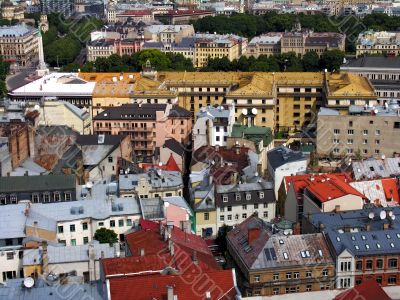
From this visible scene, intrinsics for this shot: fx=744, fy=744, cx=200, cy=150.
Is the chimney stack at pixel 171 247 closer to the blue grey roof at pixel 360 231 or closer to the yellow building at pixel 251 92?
the blue grey roof at pixel 360 231

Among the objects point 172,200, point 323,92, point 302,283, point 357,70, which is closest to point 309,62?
point 357,70

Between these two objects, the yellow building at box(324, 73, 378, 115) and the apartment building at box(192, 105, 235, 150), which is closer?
the apartment building at box(192, 105, 235, 150)

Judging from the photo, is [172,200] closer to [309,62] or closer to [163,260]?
[163,260]

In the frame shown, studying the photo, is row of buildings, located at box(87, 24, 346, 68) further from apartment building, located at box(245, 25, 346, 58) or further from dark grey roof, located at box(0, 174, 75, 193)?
dark grey roof, located at box(0, 174, 75, 193)

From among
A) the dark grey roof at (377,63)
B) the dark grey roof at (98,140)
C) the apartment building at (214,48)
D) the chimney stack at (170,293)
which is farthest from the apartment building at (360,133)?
the apartment building at (214,48)

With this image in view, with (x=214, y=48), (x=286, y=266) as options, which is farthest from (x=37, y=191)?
(x=214, y=48)

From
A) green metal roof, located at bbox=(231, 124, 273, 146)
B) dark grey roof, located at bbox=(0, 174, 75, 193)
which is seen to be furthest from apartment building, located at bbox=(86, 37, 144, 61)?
dark grey roof, located at bbox=(0, 174, 75, 193)
